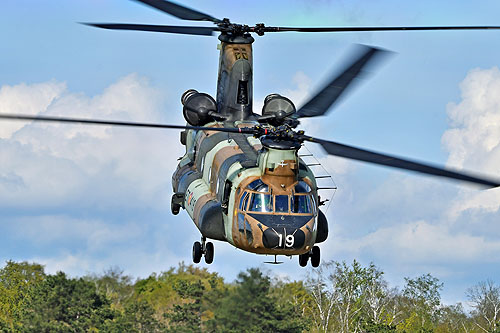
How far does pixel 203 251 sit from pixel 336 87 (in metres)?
7.92

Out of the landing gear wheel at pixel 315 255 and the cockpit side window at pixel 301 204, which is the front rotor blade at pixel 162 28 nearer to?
the cockpit side window at pixel 301 204

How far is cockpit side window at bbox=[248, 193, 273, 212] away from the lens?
3269 centimetres

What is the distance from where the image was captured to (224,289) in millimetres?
50531

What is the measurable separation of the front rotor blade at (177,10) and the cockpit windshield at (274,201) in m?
9.18

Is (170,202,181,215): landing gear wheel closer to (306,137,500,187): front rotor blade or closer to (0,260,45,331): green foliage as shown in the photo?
(306,137,500,187): front rotor blade

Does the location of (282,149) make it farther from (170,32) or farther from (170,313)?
(170,313)

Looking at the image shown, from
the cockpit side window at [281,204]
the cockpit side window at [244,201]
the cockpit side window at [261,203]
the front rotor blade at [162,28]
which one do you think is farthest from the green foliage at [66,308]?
the cockpit side window at [281,204]

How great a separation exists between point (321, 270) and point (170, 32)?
43465 mm

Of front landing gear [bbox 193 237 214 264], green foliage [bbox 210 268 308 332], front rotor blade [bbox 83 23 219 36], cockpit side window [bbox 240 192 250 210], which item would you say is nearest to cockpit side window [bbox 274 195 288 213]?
cockpit side window [bbox 240 192 250 210]

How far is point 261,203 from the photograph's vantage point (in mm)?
32750

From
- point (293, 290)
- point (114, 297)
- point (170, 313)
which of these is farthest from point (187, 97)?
point (114, 297)

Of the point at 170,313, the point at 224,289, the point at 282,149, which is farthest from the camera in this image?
the point at 170,313

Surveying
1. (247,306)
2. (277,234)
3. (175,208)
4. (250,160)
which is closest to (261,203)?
(277,234)

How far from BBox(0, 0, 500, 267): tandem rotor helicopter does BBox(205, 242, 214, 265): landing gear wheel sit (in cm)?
4
